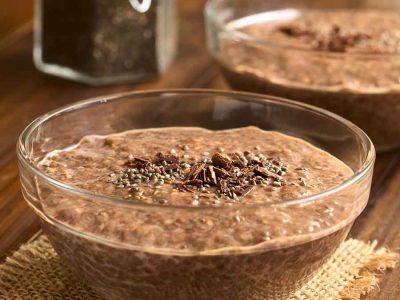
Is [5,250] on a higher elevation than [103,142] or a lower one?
lower

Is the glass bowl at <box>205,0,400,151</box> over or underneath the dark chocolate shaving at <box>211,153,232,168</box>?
underneath

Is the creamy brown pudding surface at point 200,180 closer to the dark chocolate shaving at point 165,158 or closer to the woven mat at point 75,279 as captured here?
the dark chocolate shaving at point 165,158

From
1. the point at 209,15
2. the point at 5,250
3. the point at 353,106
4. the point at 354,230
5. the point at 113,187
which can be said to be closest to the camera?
the point at 113,187

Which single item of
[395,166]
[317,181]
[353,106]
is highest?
[317,181]

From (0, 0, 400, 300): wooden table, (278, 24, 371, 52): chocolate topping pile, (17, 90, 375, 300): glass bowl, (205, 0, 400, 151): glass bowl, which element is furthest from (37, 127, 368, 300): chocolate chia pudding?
(278, 24, 371, 52): chocolate topping pile

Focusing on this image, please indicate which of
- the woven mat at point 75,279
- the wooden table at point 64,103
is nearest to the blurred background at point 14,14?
the wooden table at point 64,103

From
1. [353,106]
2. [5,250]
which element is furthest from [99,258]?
[353,106]

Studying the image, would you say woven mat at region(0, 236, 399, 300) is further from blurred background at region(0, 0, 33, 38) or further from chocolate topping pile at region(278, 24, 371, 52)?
blurred background at region(0, 0, 33, 38)

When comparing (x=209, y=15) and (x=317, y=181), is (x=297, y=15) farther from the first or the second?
(x=317, y=181)
